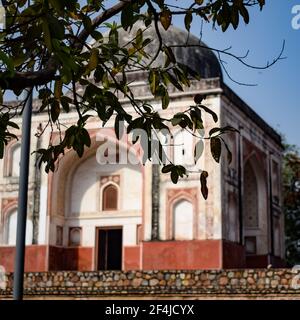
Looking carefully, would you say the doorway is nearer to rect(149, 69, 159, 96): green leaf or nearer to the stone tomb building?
the stone tomb building

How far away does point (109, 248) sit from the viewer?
15.6m

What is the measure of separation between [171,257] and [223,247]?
111 centimetres

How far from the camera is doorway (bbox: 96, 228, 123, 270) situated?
15531 millimetres

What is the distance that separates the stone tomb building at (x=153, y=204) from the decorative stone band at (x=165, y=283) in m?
2.67

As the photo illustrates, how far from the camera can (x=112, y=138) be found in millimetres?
15109

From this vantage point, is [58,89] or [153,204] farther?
[153,204]

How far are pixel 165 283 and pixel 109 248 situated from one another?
476cm

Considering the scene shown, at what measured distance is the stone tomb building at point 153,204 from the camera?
13977 mm

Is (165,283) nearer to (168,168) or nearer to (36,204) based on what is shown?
(36,204)

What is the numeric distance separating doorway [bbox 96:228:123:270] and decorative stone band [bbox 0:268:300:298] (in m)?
3.79

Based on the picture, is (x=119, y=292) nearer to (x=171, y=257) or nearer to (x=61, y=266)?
(x=171, y=257)

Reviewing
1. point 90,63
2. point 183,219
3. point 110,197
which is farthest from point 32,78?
point 110,197

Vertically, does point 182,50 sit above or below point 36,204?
above

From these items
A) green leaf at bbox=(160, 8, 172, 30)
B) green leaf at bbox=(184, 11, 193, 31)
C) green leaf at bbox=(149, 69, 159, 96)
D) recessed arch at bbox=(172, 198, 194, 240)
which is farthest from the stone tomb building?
green leaf at bbox=(160, 8, 172, 30)
